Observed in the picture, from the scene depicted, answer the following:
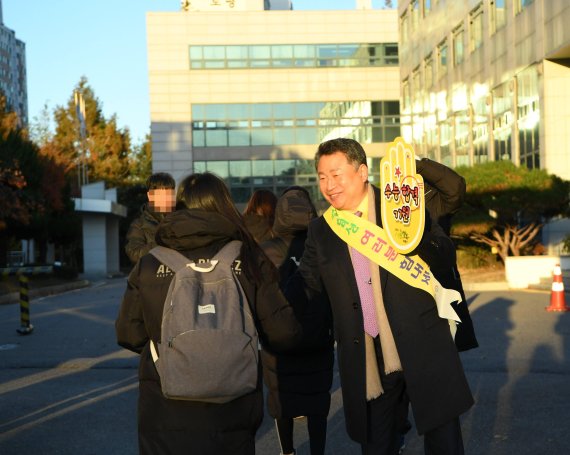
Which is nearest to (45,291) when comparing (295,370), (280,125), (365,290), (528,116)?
(528,116)

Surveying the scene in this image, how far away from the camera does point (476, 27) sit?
37344 mm

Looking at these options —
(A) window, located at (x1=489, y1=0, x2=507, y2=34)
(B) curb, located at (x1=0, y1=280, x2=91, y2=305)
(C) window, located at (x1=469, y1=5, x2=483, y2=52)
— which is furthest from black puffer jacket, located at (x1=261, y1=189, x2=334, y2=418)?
(C) window, located at (x1=469, y1=5, x2=483, y2=52)

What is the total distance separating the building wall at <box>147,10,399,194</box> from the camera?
207 ft

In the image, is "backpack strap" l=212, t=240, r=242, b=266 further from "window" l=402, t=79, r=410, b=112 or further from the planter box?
"window" l=402, t=79, r=410, b=112

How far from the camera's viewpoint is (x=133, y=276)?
11.4 ft

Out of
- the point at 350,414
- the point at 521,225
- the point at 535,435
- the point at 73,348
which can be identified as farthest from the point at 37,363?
the point at 521,225

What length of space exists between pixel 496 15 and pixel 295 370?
3124 centimetres

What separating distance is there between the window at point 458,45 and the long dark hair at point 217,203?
3748 cm

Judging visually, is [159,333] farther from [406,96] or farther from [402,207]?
[406,96]

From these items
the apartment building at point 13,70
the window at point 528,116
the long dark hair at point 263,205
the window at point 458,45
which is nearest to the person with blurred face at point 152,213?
the long dark hair at point 263,205

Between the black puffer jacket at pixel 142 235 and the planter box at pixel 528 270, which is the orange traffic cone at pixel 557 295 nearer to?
the planter box at pixel 528 270

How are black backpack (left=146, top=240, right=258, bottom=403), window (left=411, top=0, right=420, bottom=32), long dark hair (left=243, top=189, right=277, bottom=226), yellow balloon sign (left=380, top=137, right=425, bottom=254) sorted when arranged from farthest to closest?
window (left=411, top=0, right=420, bottom=32), long dark hair (left=243, top=189, right=277, bottom=226), yellow balloon sign (left=380, top=137, right=425, bottom=254), black backpack (left=146, top=240, right=258, bottom=403)

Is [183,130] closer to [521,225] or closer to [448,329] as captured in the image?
[521,225]

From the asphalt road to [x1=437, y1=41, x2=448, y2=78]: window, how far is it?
3023 centimetres
